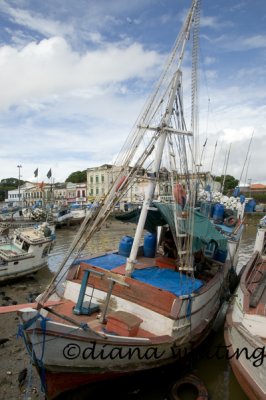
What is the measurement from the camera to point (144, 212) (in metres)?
9.02

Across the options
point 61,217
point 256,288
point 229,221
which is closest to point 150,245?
point 256,288

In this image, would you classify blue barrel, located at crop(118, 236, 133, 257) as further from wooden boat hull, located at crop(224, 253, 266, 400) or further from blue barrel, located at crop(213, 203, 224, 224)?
blue barrel, located at crop(213, 203, 224, 224)

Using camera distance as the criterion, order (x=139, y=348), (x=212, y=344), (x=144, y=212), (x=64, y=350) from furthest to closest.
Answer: (x=212, y=344)
(x=144, y=212)
(x=139, y=348)
(x=64, y=350)

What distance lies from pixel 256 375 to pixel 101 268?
203 inches

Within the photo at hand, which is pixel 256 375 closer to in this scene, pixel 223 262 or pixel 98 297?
pixel 98 297

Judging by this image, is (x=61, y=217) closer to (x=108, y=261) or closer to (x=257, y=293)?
(x=108, y=261)

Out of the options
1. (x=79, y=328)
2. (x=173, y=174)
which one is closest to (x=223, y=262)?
(x=173, y=174)

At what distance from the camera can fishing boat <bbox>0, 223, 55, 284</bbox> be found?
15984mm

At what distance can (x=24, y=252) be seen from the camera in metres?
17.7

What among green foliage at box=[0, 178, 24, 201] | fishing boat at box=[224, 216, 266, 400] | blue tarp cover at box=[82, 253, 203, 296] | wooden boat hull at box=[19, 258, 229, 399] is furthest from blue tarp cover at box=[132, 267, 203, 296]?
green foliage at box=[0, 178, 24, 201]

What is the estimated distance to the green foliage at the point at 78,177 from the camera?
298 ft

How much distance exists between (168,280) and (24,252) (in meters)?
11.4

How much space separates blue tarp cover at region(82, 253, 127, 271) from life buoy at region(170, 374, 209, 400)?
3.84 m

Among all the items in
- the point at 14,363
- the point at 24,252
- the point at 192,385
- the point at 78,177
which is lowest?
the point at 14,363
